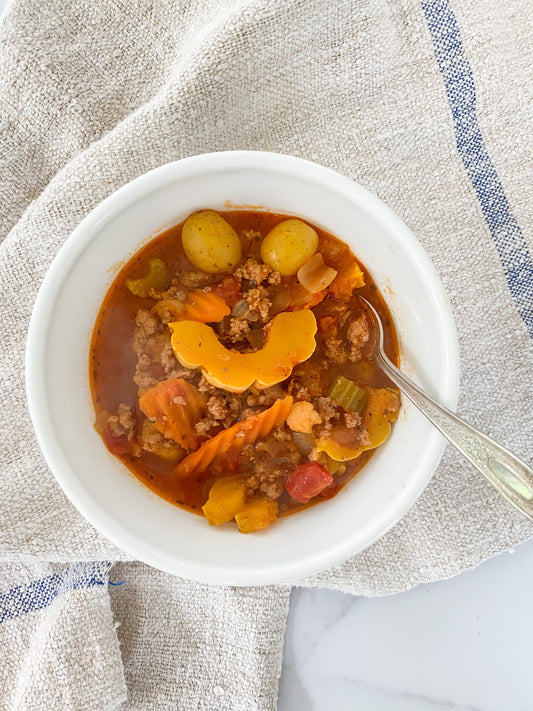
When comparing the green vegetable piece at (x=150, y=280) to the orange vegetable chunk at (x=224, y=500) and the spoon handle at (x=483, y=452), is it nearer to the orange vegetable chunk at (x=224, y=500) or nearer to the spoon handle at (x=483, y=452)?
the orange vegetable chunk at (x=224, y=500)

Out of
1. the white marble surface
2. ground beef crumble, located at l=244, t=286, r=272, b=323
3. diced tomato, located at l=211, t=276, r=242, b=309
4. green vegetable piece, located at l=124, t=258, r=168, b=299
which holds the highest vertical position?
green vegetable piece, located at l=124, t=258, r=168, b=299

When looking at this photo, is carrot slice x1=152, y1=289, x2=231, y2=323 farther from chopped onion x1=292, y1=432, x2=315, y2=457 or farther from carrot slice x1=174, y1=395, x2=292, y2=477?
chopped onion x1=292, y1=432, x2=315, y2=457

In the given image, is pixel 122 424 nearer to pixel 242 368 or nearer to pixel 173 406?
pixel 173 406

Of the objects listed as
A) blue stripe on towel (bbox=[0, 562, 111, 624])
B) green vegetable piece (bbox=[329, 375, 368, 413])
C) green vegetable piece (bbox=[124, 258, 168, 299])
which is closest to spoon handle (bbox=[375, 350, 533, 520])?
green vegetable piece (bbox=[329, 375, 368, 413])

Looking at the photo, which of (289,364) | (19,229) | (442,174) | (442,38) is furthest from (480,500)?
(19,229)

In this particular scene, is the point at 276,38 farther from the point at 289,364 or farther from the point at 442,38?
the point at 289,364

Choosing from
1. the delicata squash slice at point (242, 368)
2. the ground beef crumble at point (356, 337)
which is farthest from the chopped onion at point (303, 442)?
the ground beef crumble at point (356, 337)

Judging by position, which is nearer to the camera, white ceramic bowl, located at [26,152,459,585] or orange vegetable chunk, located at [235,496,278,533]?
white ceramic bowl, located at [26,152,459,585]
